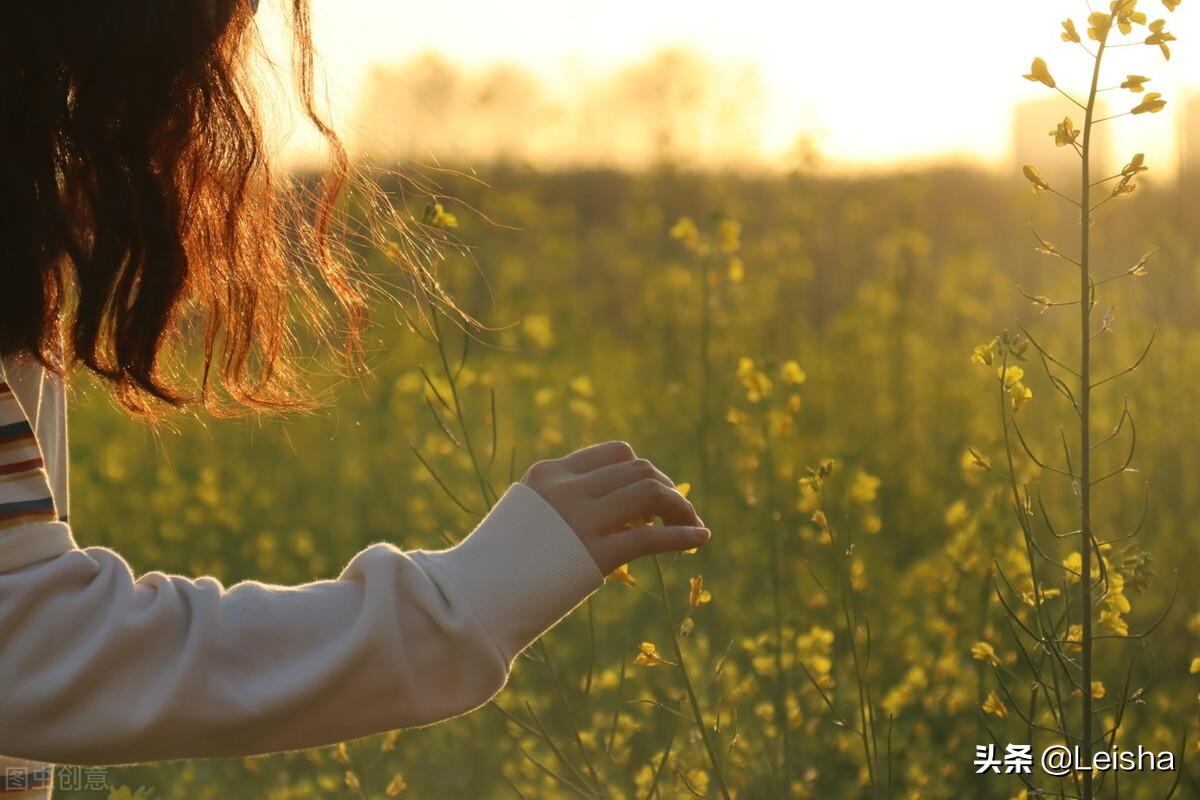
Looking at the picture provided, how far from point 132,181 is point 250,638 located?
478 mm

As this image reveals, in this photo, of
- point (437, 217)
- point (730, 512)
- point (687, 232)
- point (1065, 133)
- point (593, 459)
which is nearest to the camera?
point (593, 459)

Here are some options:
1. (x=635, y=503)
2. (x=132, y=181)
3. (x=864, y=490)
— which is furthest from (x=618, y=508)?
(x=864, y=490)

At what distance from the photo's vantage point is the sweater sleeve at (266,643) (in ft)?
3.51

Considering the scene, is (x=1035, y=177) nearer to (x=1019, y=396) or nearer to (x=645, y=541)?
(x=1019, y=396)

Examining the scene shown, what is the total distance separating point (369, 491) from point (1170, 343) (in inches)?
113

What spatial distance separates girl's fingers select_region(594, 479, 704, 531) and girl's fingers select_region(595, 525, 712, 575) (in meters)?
0.01

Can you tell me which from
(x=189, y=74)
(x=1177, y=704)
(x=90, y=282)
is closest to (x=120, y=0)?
(x=189, y=74)

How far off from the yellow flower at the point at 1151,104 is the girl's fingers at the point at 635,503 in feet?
2.25

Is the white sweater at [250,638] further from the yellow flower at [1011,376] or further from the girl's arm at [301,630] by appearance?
the yellow flower at [1011,376]

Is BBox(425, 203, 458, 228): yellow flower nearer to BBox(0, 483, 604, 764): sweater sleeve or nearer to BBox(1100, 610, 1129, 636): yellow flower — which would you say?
BBox(0, 483, 604, 764): sweater sleeve

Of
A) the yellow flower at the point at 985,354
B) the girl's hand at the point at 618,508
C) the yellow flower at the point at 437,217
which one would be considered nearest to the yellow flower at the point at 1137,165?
the yellow flower at the point at 985,354

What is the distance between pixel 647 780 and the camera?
2.09 metres

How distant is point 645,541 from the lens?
1.15 metres

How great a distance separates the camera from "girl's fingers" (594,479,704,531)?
1.14 meters
